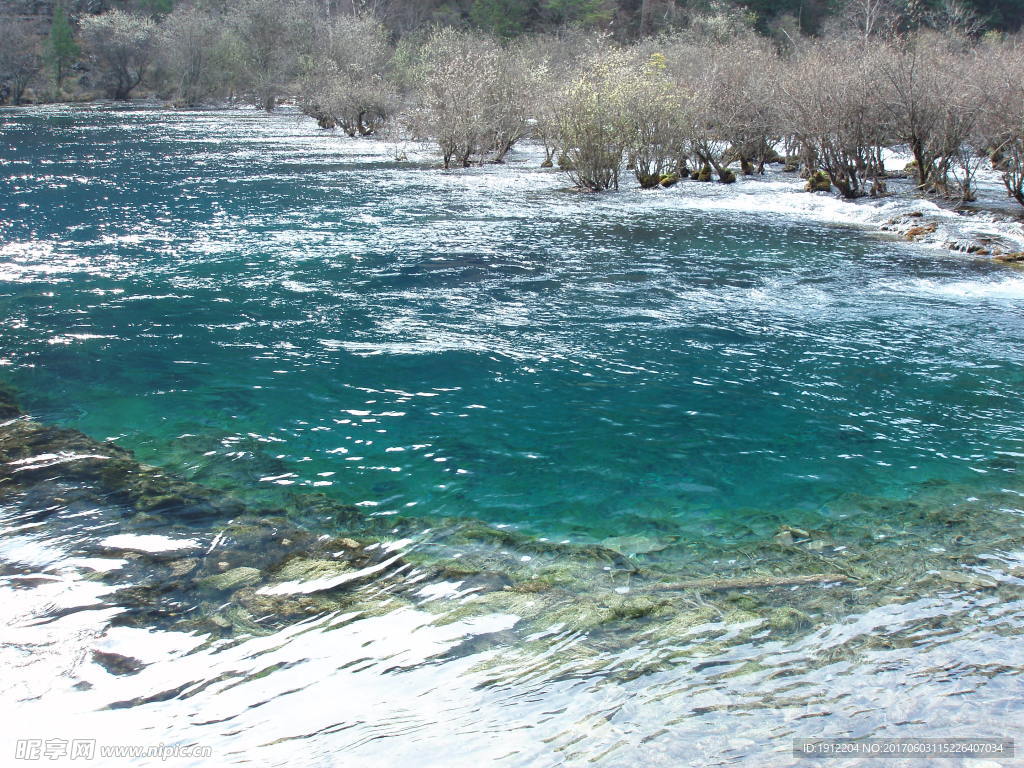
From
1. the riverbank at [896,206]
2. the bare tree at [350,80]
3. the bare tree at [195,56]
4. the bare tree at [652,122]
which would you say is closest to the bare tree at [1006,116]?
the riverbank at [896,206]

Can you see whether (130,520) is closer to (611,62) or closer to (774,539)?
(774,539)

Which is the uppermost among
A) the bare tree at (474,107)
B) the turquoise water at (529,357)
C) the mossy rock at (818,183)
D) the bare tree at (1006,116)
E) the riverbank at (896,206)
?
the bare tree at (474,107)

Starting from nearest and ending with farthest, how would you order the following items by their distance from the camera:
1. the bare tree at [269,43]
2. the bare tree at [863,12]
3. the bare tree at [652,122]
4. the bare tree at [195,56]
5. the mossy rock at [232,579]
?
the mossy rock at [232,579] → the bare tree at [652,122] → the bare tree at [863,12] → the bare tree at [269,43] → the bare tree at [195,56]

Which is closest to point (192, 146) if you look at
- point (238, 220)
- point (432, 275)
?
point (238, 220)

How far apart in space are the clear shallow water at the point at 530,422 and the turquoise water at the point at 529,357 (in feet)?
0.18

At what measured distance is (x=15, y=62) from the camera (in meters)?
77.2

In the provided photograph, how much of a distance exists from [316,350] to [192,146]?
33.7 meters

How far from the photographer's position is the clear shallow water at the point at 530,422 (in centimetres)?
445

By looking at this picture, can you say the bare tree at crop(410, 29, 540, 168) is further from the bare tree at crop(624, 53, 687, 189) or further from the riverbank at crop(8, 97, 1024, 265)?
the bare tree at crop(624, 53, 687, 189)

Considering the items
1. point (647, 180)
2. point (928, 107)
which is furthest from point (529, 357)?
point (647, 180)

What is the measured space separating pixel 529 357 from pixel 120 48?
86839 millimetres

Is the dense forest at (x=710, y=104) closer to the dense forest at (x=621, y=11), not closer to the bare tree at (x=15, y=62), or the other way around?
the dense forest at (x=621, y=11)

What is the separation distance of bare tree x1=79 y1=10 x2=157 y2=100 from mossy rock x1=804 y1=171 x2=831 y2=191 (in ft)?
252

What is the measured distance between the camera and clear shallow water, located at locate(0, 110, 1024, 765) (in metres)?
4.45
